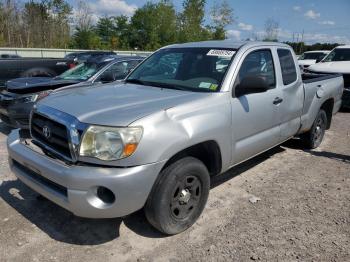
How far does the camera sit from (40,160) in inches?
124

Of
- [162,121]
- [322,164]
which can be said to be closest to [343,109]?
[322,164]

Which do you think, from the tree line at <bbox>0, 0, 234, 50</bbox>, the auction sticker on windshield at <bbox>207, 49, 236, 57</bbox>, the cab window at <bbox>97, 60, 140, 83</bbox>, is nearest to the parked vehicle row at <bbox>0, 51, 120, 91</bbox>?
the cab window at <bbox>97, 60, 140, 83</bbox>

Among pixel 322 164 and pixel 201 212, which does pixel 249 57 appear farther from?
pixel 322 164

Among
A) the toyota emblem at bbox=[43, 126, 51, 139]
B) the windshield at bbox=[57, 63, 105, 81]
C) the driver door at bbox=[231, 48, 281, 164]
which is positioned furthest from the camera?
the windshield at bbox=[57, 63, 105, 81]

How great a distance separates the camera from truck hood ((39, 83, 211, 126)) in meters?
2.94

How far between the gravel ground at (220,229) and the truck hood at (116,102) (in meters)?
1.19

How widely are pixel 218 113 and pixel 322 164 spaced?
2791mm

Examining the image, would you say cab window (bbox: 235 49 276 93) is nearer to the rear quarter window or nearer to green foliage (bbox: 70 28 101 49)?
the rear quarter window

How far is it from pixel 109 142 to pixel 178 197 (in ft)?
2.94

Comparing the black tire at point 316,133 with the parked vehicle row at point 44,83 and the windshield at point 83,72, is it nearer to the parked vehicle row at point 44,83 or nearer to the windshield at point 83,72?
the parked vehicle row at point 44,83

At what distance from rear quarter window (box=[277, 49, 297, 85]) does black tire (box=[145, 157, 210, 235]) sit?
2.15 metres

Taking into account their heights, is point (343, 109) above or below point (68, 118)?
below

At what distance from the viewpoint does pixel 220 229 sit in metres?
3.54

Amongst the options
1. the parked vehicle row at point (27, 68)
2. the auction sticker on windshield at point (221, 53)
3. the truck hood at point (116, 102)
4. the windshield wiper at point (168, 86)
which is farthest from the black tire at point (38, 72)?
the auction sticker on windshield at point (221, 53)
